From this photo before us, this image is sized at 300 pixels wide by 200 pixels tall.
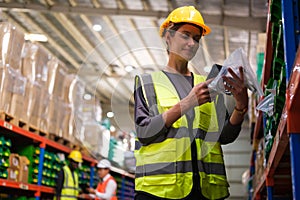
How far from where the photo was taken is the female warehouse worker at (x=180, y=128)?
2.20 metres

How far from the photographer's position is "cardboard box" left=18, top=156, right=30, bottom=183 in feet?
20.4

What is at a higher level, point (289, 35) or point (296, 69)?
point (289, 35)

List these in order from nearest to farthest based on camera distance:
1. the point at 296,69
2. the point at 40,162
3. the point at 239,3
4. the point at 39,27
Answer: the point at 296,69 < the point at 40,162 < the point at 239,3 < the point at 39,27

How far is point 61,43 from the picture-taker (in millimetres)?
11758

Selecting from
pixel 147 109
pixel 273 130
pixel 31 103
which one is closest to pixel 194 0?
pixel 31 103

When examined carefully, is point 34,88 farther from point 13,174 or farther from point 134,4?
point 134,4

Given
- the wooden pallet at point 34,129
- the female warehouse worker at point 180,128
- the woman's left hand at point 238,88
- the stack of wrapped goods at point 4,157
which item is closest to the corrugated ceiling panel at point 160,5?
the wooden pallet at point 34,129

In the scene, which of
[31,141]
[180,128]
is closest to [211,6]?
[31,141]

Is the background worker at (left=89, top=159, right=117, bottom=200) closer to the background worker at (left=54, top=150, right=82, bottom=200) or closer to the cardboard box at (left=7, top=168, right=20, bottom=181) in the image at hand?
the background worker at (left=54, top=150, right=82, bottom=200)

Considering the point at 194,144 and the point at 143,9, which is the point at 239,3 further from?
the point at 194,144

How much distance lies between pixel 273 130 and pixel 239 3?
5.81 m

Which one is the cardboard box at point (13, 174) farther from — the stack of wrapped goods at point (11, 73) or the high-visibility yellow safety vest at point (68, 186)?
the high-visibility yellow safety vest at point (68, 186)

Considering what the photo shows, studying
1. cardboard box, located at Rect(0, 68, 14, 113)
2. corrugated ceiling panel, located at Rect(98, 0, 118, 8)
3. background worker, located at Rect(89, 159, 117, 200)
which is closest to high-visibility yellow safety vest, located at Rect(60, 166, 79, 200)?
background worker, located at Rect(89, 159, 117, 200)

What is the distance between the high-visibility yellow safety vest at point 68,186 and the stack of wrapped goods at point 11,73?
2.42m
